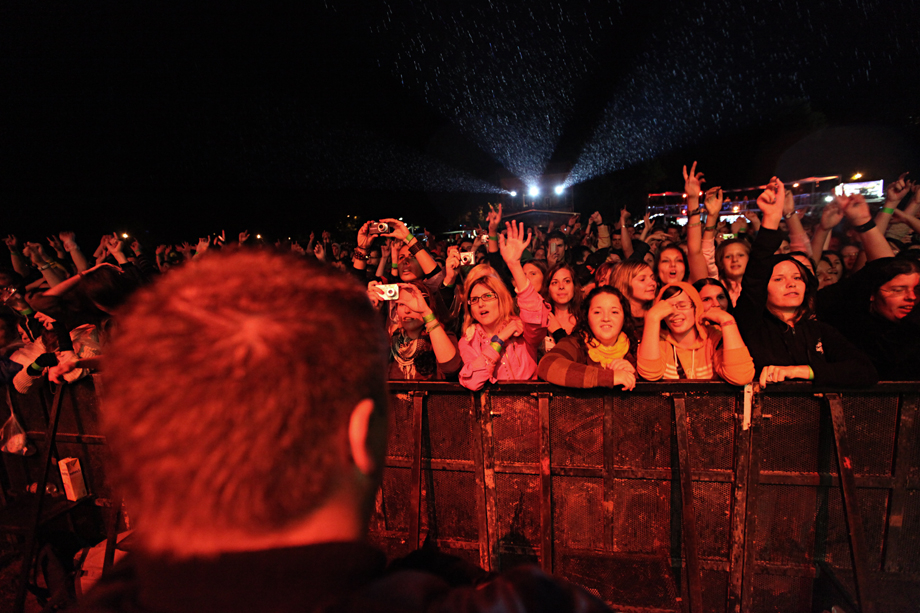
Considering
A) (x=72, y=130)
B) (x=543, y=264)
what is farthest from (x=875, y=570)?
(x=72, y=130)

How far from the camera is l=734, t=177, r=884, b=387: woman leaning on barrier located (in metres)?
2.45

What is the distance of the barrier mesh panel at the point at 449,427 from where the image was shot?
2.99 meters

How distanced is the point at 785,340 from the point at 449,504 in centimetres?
280

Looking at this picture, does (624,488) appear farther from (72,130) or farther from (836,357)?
(72,130)

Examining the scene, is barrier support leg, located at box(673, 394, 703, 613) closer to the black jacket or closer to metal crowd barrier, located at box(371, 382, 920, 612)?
metal crowd barrier, located at box(371, 382, 920, 612)

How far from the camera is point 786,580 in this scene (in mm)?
2633

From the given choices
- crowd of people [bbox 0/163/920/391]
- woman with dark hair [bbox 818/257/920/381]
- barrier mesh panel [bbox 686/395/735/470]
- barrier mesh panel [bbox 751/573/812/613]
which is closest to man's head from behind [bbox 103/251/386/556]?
crowd of people [bbox 0/163/920/391]

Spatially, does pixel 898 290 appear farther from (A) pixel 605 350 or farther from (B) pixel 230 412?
(B) pixel 230 412

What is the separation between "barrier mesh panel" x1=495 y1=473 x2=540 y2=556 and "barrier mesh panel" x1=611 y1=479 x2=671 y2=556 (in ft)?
1.84

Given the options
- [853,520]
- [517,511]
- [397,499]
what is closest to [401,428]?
[397,499]

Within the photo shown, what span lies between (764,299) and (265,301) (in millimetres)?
3662

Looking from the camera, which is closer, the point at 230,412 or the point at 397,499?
the point at 230,412

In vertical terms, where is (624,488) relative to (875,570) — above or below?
above

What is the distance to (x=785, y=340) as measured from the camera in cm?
286
